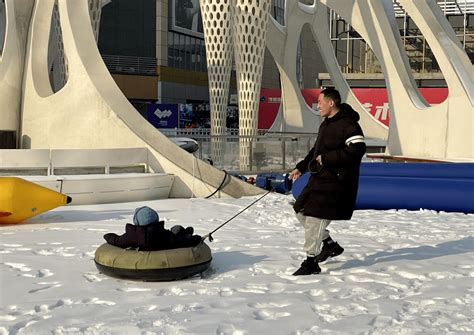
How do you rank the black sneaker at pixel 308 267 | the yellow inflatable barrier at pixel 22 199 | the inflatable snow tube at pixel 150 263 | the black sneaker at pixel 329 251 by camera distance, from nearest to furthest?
the inflatable snow tube at pixel 150 263 < the black sneaker at pixel 308 267 < the black sneaker at pixel 329 251 < the yellow inflatable barrier at pixel 22 199

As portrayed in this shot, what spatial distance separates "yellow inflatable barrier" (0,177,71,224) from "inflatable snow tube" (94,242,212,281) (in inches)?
113

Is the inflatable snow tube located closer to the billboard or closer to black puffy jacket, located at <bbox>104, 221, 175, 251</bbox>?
black puffy jacket, located at <bbox>104, 221, 175, 251</bbox>

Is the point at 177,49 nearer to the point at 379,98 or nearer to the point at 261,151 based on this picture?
the point at 379,98

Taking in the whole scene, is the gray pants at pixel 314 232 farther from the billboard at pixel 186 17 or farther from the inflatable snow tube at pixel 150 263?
the billboard at pixel 186 17

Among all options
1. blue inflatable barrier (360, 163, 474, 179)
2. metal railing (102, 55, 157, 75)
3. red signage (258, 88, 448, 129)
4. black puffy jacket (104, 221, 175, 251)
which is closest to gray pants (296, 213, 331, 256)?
black puffy jacket (104, 221, 175, 251)

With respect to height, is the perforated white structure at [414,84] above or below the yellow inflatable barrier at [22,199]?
above

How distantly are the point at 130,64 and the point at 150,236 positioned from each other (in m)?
43.5

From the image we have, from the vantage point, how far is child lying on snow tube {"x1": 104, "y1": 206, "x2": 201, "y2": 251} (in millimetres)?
5234

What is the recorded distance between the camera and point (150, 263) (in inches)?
200

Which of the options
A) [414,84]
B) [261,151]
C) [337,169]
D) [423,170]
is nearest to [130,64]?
[414,84]

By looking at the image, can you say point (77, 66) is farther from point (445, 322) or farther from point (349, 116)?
point (445, 322)

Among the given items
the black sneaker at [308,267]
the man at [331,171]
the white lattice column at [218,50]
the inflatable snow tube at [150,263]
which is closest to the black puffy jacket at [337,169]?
the man at [331,171]

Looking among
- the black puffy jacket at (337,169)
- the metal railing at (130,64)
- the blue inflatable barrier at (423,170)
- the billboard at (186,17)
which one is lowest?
the blue inflatable barrier at (423,170)

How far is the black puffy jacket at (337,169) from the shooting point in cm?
511
